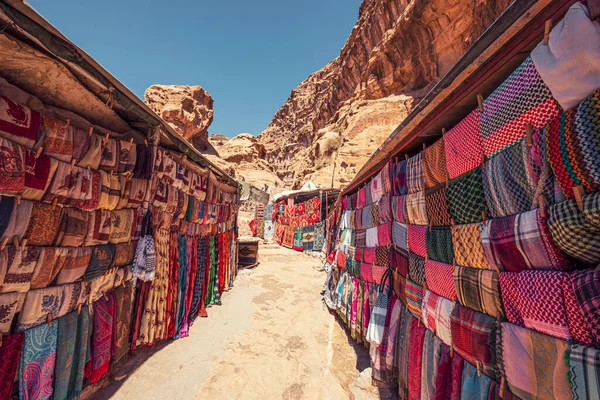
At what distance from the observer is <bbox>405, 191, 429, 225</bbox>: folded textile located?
6.93 feet

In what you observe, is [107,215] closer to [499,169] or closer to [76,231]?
[76,231]

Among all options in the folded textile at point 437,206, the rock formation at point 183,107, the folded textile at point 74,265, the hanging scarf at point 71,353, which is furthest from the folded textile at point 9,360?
the rock formation at point 183,107

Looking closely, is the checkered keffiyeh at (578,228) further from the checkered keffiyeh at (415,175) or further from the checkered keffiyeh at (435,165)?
the checkered keffiyeh at (415,175)

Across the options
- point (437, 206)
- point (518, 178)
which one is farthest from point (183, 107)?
point (518, 178)

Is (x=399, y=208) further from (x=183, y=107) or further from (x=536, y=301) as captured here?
(x=183, y=107)

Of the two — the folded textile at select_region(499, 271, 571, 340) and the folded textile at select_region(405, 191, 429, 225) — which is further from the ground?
the folded textile at select_region(405, 191, 429, 225)

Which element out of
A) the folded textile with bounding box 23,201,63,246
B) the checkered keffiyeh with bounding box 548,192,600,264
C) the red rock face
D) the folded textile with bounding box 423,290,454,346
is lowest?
the folded textile with bounding box 423,290,454,346

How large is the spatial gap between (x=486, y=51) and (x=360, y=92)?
26256 mm

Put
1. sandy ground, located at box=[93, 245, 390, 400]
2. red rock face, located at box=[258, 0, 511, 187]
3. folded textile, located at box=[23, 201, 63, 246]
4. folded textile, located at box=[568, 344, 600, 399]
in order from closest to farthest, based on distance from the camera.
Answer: folded textile, located at box=[568, 344, 600, 399]
folded textile, located at box=[23, 201, 63, 246]
sandy ground, located at box=[93, 245, 390, 400]
red rock face, located at box=[258, 0, 511, 187]

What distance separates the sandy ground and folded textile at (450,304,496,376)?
1785 mm

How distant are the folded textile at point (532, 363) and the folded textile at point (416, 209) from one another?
1026 millimetres

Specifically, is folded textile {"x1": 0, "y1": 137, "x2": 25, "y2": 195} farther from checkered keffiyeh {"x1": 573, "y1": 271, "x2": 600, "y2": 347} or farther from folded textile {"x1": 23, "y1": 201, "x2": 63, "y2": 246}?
checkered keffiyeh {"x1": 573, "y1": 271, "x2": 600, "y2": 347}

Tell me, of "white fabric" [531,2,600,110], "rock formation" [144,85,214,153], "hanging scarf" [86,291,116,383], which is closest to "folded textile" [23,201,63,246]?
"hanging scarf" [86,291,116,383]

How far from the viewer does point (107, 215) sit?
2.62m
